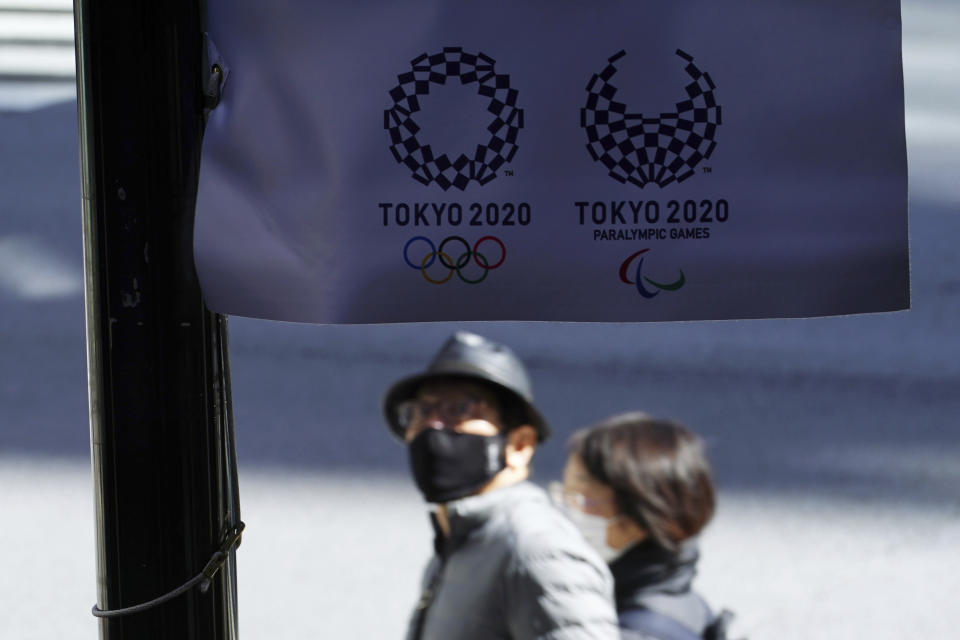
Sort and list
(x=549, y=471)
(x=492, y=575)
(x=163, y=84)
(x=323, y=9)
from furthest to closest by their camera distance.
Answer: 1. (x=549, y=471)
2. (x=492, y=575)
3. (x=323, y=9)
4. (x=163, y=84)

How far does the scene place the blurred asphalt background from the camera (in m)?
4.36

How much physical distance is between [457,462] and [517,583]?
580 mm

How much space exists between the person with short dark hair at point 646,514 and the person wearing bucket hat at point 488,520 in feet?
0.56

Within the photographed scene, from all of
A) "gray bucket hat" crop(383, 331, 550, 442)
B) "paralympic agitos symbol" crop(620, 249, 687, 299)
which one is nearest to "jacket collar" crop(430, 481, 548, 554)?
"gray bucket hat" crop(383, 331, 550, 442)

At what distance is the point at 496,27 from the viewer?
1446 millimetres

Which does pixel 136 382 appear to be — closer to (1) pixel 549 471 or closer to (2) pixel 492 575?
(2) pixel 492 575

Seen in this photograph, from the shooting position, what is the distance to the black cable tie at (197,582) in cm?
137

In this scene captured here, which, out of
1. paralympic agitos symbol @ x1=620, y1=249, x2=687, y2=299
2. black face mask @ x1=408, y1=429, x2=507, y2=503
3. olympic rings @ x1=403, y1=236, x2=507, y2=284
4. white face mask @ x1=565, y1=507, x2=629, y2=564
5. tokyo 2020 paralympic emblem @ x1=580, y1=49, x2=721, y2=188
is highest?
tokyo 2020 paralympic emblem @ x1=580, y1=49, x2=721, y2=188

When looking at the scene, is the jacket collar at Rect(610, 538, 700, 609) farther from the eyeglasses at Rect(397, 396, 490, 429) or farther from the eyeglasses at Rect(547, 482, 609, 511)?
the eyeglasses at Rect(397, 396, 490, 429)

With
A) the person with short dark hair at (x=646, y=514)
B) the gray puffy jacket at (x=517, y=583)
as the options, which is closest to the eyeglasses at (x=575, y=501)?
the person with short dark hair at (x=646, y=514)

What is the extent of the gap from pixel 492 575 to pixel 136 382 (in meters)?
1.51

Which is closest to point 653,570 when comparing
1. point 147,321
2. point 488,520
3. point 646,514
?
point 646,514

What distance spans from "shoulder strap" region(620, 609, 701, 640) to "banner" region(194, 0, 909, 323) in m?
1.48

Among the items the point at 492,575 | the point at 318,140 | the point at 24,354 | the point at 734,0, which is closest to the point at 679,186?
the point at 734,0
